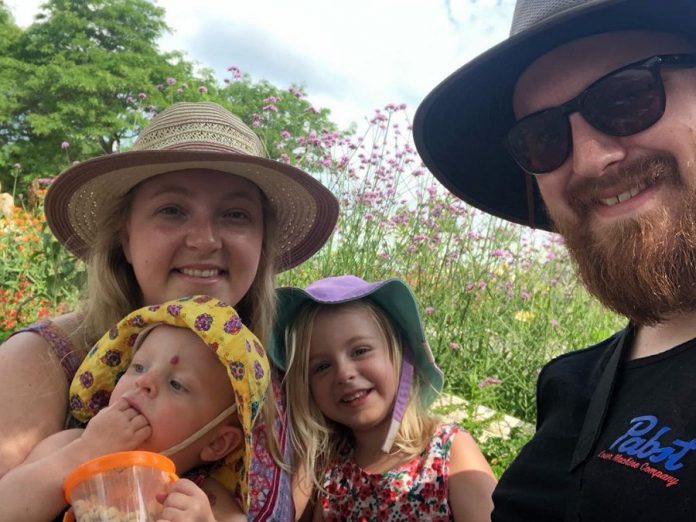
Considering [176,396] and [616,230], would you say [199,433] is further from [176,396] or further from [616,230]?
[616,230]

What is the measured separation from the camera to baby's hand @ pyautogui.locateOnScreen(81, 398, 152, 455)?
1.76m

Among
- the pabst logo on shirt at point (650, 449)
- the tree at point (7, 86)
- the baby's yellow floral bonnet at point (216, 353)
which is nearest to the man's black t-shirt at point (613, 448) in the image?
the pabst logo on shirt at point (650, 449)

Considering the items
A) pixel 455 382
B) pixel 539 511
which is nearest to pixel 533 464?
pixel 539 511

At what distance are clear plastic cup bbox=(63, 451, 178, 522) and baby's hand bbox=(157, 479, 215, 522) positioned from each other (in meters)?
0.04

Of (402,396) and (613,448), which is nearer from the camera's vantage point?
(613,448)

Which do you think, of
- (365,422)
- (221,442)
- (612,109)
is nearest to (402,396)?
(365,422)

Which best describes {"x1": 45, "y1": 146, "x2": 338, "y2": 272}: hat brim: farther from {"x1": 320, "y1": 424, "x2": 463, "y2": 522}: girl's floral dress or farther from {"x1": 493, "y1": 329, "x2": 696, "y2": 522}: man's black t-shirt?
{"x1": 493, "y1": 329, "x2": 696, "y2": 522}: man's black t-shirt

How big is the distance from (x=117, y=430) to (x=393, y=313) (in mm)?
1510

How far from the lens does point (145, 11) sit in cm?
2858

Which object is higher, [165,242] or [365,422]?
[165,242]

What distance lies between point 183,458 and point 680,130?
1.74m

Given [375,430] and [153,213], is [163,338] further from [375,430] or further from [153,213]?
[375,430]

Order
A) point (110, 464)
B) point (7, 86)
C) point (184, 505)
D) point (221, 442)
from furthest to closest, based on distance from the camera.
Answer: point (7, 86) → point (221, 442) → point (184, 505) → point (110, 464)

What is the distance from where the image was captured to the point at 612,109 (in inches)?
70.4
